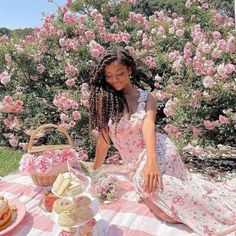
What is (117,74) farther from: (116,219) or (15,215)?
(15,215)

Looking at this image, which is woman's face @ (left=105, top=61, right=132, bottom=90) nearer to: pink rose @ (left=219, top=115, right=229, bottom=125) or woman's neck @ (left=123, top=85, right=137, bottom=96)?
woman's neck @ (left=123, top=85, right=137, bottom=96)

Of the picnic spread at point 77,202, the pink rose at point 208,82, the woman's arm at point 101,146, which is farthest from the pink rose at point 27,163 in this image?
the pink rose at point 208,82

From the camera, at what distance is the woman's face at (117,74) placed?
2527 millimetres

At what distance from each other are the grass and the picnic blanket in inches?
63.8

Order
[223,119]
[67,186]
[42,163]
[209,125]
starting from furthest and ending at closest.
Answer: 1. [209,125]
2. [223,119]
3. [42,163]
4. [67,186]

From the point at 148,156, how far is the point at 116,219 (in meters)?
0.42

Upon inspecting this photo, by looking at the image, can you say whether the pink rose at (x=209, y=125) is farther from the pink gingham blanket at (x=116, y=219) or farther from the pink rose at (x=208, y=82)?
the pink gingham blanket at (x=116, y=219)

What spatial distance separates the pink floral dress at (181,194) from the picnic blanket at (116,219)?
0.10 metres

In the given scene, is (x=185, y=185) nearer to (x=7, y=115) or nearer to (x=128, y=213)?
(x=128, y=213)

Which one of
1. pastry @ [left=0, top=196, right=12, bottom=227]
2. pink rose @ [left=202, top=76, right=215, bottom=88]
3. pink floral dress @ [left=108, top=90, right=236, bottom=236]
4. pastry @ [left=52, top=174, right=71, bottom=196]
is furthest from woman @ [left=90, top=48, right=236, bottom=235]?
pink rose @ [left=202, top=76, right=215, bottom=88]

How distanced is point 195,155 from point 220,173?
541mm

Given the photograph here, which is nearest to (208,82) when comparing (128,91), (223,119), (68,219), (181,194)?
(223,119)

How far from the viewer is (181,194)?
Result: 87.4 inches

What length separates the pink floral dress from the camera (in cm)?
219
